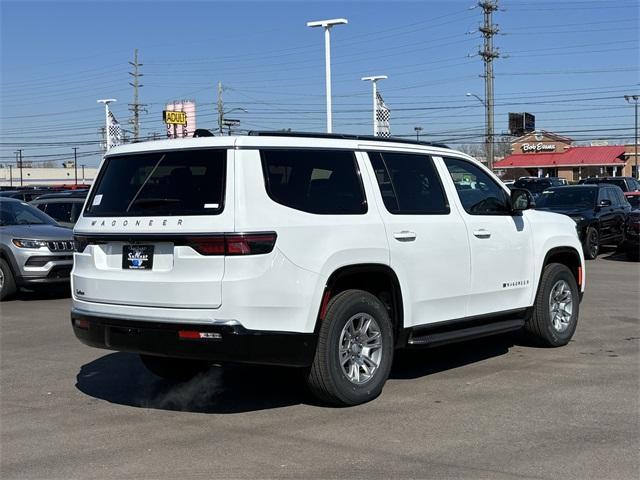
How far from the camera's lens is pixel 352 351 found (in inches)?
233

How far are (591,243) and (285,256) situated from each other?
573 inches

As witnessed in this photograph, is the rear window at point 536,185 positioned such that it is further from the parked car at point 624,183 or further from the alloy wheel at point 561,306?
the alloy wheel at point 561,306

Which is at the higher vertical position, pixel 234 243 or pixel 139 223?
pixel 139 223

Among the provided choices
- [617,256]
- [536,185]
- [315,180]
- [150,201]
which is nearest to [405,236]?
[315,180]

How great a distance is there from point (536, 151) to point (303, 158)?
95.5m

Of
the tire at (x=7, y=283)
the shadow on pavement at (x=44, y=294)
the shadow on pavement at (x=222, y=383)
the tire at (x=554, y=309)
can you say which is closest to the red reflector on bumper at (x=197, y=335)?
the shadow on pavement at (x=222, y=383)

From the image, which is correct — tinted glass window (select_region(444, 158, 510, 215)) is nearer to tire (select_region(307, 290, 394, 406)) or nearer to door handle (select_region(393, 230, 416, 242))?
door handle (select_region(393, 230, 416, 242))

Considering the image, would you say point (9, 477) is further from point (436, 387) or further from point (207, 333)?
point (436, 387)

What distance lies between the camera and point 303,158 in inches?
228

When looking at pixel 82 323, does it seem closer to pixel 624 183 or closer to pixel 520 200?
pixel 520 200

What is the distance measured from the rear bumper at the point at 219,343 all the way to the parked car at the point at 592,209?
1378 cm

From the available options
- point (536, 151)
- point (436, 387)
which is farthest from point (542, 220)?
point (536, 151)

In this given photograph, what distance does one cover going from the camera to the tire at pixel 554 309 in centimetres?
795

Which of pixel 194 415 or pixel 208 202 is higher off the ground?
pixel 208 202
